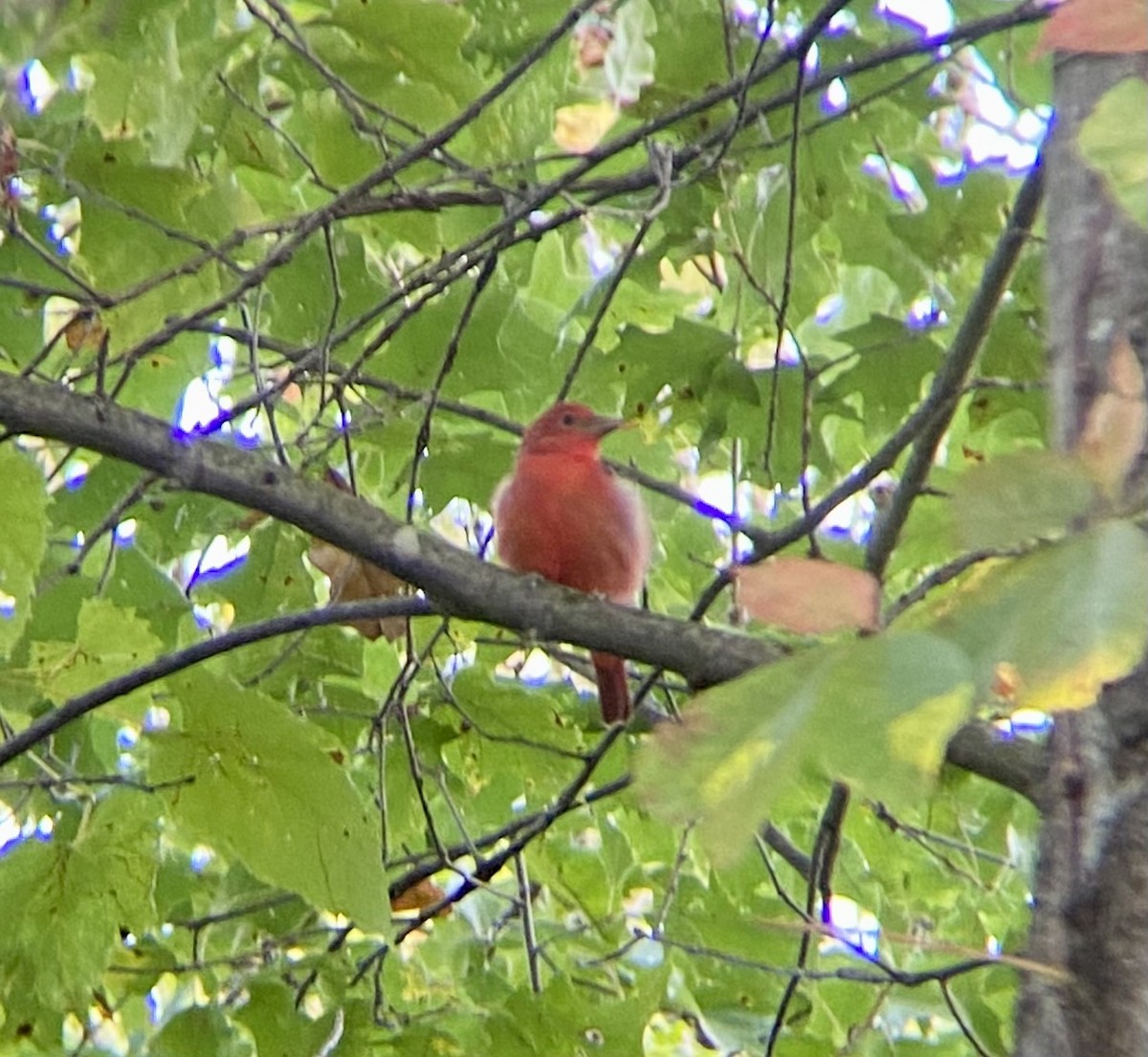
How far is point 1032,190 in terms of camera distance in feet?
10.9

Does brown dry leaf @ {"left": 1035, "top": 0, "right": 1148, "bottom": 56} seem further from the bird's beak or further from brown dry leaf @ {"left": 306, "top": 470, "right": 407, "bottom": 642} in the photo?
the bird's beak

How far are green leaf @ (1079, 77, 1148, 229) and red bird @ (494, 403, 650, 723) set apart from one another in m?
3.43

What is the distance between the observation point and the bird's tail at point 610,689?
4.17m

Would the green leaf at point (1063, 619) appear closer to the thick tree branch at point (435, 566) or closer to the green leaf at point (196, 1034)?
the thick tree branch at point (435, 566)

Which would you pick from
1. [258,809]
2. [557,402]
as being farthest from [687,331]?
[258,809]

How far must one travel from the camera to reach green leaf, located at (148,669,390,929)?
2.60 m

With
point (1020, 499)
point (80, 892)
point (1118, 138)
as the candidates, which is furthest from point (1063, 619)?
point (80, 892)

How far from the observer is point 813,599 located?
3.60 feet

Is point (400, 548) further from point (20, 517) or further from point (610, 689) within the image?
point (610, 689)

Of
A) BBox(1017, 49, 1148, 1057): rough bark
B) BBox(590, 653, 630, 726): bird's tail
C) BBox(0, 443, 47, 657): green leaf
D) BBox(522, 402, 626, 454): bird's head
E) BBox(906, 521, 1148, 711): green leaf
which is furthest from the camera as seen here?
BBox(522, 402, 626, 454): bird's head

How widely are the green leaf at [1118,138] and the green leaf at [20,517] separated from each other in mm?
2069

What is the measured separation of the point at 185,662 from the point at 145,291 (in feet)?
2.10

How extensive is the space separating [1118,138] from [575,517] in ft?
12.3

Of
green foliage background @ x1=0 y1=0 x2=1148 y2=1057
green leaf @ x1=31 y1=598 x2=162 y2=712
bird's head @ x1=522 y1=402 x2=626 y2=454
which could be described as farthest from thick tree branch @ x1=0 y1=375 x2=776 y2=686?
bird's head @ x1=522 y1=402 x2=626 y2=454
